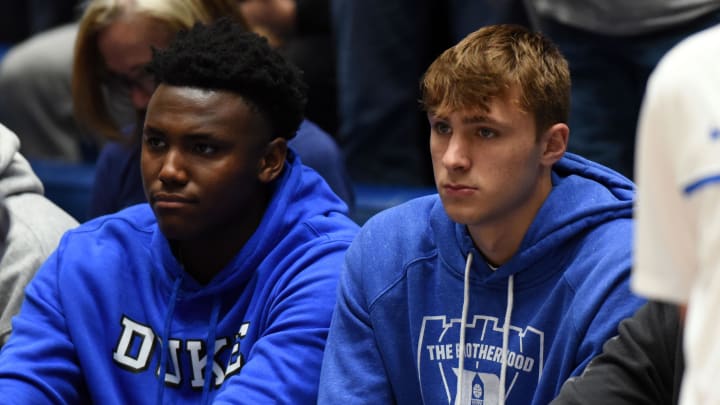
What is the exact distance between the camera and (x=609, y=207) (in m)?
2.20

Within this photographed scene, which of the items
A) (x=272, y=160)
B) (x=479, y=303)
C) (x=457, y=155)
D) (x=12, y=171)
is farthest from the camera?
(x=12, y=171)

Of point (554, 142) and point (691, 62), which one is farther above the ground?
point (691, 62)

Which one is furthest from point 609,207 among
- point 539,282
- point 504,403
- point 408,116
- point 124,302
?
point 408,116

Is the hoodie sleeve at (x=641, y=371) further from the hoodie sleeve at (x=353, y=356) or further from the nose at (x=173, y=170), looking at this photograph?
the nose at (x=173, y=170)

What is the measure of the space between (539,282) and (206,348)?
0.70 m

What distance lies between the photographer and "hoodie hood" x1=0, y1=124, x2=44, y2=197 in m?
2.91

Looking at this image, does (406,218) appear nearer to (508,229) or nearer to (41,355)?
(508,229)

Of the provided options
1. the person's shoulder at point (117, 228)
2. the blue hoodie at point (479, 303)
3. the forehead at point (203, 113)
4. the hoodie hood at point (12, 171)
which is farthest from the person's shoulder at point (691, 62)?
the hoodie hood at point (12, 171)

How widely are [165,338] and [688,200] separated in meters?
1.53

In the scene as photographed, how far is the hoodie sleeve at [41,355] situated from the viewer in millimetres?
2453

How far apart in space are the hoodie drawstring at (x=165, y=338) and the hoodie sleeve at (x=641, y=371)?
2.95ft

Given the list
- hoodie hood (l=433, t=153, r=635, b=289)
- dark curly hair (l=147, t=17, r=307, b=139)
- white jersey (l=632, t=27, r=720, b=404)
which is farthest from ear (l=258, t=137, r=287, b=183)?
white jersey (l=632, t=27, r=720, b=404)

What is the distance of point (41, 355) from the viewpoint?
8.25 ft

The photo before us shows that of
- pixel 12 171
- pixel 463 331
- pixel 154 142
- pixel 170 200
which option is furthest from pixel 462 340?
pixel 12 171
